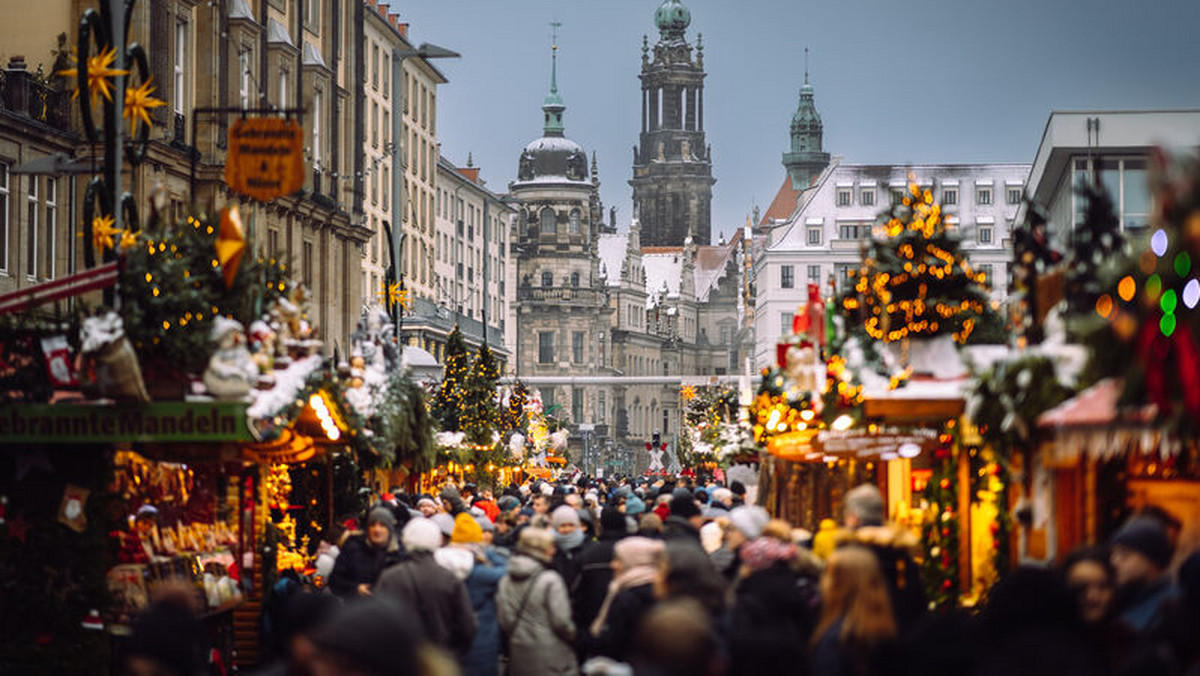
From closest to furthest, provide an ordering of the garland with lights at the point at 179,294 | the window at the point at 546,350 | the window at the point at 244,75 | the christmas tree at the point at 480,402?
the garland with lights at the point at 179,294 < the christmas tree at the point at 480,402 < the window at the point at 244,75 < the window at the point at 546,350

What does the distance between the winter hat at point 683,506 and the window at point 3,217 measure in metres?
16.4

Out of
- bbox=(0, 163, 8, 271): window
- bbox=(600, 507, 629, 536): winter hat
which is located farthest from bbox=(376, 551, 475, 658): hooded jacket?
bbox=(0, 163, 8, 271): window

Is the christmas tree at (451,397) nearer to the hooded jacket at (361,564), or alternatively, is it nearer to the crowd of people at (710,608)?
the crowd of people at (710,608)

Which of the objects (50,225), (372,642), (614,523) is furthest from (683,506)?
(50,225)

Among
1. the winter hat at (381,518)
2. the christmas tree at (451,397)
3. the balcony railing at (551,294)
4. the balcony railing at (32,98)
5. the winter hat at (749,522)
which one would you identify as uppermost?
the balcony railing at (551,294)

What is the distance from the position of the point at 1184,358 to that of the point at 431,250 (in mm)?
79786

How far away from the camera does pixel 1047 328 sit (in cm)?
1423

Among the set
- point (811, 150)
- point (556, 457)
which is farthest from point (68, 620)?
point (811, 150)

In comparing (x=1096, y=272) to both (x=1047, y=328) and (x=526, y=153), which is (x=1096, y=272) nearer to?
(x=1047, y=328)

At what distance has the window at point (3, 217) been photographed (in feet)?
103

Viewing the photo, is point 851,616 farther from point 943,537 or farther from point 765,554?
point 943,537

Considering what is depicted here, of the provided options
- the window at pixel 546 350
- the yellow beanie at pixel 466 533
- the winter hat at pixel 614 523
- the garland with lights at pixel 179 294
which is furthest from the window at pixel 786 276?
the yellow beanie at pixel 466 533

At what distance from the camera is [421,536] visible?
45.6 ft

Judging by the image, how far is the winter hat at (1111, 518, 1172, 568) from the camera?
9.93 metres
